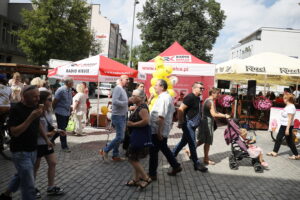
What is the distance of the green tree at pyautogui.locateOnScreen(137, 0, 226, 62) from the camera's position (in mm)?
31234

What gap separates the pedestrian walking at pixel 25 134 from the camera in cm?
304

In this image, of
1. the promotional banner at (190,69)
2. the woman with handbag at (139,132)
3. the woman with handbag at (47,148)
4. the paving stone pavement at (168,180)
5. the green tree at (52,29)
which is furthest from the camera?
the green tree at (52,29)

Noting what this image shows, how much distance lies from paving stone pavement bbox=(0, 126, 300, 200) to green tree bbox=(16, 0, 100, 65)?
21.5 metres

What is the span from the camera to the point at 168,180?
5.12 metres

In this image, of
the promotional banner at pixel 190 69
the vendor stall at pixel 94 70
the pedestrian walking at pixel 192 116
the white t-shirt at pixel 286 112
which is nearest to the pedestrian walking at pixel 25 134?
the pedestrian walking at pixel 192 116

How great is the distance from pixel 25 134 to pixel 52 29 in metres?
25.3

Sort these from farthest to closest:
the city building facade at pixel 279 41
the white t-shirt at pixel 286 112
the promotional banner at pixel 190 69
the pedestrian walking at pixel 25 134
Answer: the city building facade at pixel 279 41
the promotional banner at pixel 190 69
the white t-shirt at pixel 286 112
the pedestrian walking at pixel 25 134

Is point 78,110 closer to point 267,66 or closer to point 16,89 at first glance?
point 16,89

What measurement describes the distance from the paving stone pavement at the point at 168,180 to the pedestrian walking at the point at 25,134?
3.35ft

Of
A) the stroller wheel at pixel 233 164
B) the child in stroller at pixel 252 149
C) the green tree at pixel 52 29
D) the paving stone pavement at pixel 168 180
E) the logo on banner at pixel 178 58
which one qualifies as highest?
the green tree at pixel 52 29

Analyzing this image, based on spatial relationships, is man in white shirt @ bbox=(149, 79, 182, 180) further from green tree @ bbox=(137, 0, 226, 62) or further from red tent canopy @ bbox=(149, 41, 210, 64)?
green tree @ bbox=(137, 0, 226, 62)

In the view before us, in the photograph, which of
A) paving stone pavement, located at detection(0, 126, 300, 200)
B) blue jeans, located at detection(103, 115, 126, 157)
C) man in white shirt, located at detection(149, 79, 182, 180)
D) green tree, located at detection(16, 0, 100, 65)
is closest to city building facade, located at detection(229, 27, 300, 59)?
green tree, located at detection(16, 0, 100, 65)

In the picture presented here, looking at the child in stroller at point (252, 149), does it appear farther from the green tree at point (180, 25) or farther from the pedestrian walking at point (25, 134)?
the green tree at point (180, 25)

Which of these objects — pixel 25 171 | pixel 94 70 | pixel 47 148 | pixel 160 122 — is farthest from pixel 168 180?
pixel 94 70
